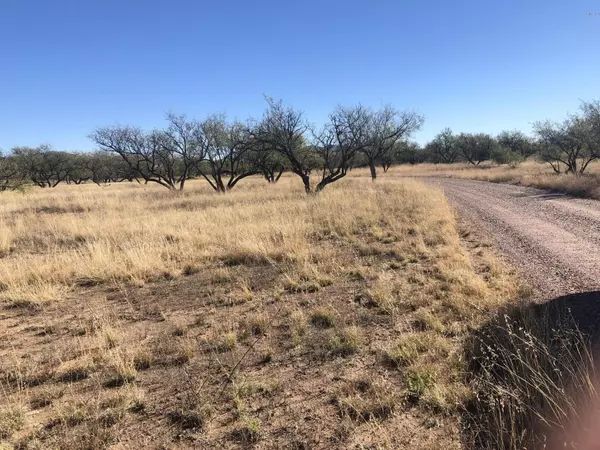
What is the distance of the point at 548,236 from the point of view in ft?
30.4

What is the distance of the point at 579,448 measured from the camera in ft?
7.55

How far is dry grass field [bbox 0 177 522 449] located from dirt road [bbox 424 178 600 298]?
0.68 metres

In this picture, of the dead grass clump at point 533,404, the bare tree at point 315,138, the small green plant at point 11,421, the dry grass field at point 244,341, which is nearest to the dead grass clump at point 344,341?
the dry grass field at point 244,341

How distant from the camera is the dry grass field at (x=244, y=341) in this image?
9.24 feet

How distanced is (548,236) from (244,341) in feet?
28.8

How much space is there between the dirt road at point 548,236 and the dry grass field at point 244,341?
68cm

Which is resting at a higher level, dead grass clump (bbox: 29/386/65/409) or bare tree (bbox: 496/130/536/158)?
bare tree (bbox: 496/130/536/158)

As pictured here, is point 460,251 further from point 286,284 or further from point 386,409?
point 386,409

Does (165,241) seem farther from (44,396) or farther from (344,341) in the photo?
(344,341)

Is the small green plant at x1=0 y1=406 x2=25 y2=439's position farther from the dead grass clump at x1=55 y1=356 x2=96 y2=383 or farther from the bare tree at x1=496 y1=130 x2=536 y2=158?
the bare tree at x1=496 y1=130 x2=536 y2=158

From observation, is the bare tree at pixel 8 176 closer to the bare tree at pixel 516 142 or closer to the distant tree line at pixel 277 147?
the distant tree line at pixel 277 147

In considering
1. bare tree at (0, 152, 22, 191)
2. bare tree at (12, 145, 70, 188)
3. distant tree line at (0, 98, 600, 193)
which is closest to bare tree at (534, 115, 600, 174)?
distant tree line at (0, 98, 600, 193)

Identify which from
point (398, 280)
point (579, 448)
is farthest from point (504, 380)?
point (398, 280)

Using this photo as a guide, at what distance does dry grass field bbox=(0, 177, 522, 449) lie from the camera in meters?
2.82
